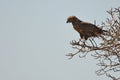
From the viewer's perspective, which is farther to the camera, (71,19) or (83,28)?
(71,19)

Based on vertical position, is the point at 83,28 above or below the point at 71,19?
below

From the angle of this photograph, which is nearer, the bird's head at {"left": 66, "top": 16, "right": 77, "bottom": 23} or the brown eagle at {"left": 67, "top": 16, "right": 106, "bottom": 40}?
the brown eagle at {"left": 67, "top": 16, "right": 106, "bottom": 40}

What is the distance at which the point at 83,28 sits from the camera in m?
9.59

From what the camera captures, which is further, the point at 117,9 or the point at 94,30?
the point at 94,30

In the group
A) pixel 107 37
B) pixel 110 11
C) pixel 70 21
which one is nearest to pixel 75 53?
pixel 107 37

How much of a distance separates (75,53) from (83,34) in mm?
1937

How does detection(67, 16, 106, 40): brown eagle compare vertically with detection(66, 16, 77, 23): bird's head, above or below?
below

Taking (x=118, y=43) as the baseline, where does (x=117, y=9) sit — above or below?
above

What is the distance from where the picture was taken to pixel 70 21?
32.0 ft

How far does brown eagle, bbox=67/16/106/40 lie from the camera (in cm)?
949

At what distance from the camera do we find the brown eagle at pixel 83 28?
949 cm

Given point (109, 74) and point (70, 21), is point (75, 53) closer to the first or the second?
point (109, 74)

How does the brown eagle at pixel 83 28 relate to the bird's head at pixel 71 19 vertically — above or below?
below

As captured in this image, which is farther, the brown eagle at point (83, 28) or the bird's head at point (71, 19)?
the bird's head at point (71, 19)
